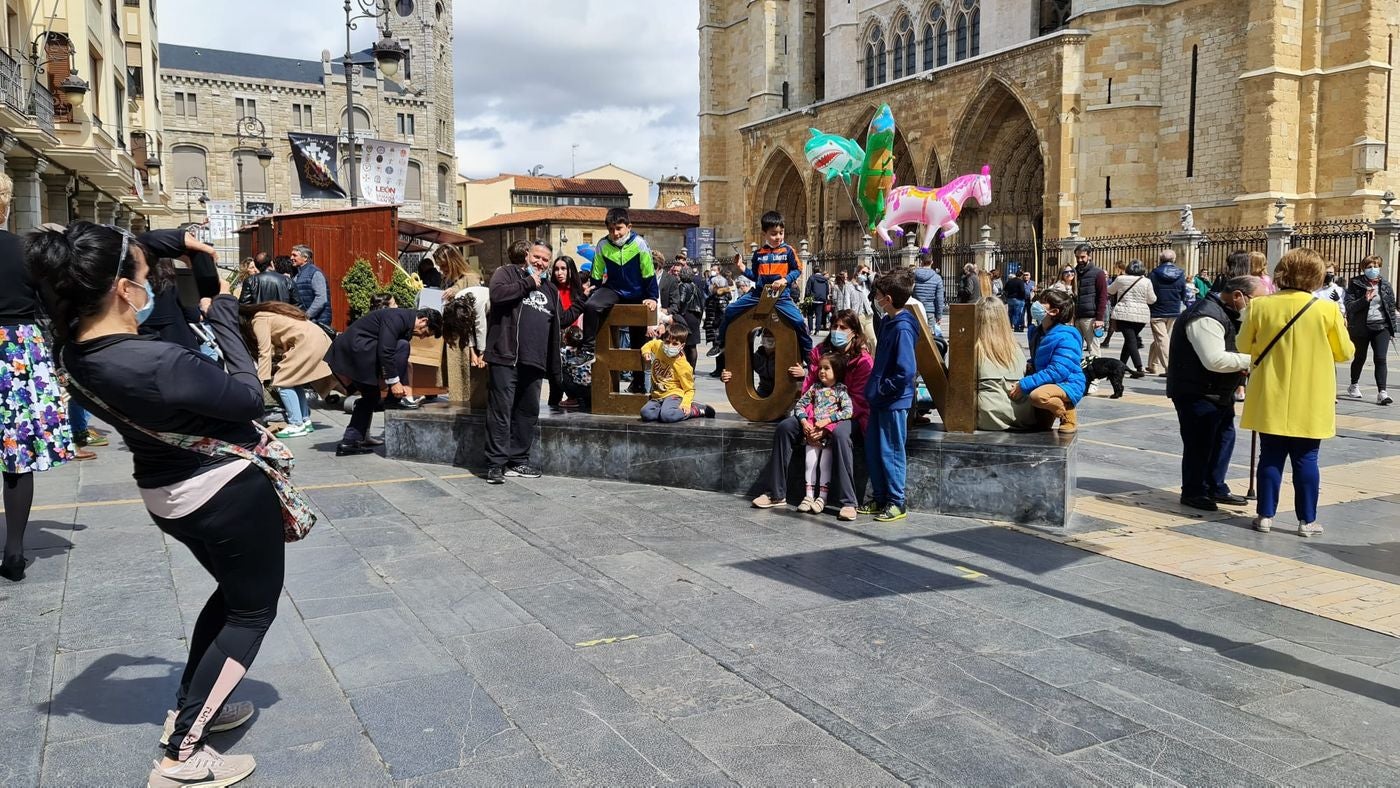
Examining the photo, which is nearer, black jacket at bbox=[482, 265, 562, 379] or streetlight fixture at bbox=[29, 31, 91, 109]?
black jacket at bbox=[482, 265, 562, 379]

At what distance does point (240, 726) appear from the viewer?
3473 mm

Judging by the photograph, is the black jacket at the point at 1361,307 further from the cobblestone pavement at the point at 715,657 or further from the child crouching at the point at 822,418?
the child crouching at the point at 822,418

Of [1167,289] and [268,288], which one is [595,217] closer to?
[1167,289]

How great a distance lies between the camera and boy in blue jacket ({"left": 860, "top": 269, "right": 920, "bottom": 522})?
635cm

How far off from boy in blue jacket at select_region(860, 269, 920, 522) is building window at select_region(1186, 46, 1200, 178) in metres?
24.4

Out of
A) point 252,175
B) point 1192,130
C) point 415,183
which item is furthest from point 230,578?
point 415,183

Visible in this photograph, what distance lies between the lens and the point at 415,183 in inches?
2911

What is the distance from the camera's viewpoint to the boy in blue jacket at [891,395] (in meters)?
6.35

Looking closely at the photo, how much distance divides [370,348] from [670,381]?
2.95m

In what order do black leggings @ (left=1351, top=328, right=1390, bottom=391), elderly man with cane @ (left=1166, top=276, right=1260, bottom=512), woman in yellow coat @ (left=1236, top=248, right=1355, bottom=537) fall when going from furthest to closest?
black leggings @ (left=1351, top=328, right=1390, bottom=391), elderly man with cane @ (left=1166, top=276, right=1260, bottom=512), woman in yellow coat @ (left=1236, top=248, right=1355, bottom=537)

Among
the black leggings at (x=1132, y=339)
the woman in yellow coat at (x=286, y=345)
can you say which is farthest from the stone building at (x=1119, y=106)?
the woman in yellow coat at (x=286, y=345)

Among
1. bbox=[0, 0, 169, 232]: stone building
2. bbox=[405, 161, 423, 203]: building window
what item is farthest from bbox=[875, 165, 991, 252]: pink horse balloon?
bbox=[405, 161, 423, 203]: building window

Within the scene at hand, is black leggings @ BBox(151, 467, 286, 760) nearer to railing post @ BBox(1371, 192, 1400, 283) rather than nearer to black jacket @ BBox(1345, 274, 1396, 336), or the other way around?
black jacket @ BBox(1345, 274, 1396, 336)

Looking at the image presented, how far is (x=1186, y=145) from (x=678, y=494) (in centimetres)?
2522
